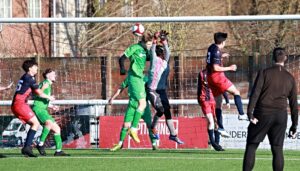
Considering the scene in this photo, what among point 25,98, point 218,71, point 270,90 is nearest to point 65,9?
point 25,98

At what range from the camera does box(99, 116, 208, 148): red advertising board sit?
22.4 metres

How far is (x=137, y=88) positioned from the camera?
1861cm

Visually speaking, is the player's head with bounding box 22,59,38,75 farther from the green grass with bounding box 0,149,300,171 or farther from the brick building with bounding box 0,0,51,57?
the brick building with bounding box 0,0,51,57

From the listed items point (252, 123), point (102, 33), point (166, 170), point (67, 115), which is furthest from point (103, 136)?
point (102, 33)

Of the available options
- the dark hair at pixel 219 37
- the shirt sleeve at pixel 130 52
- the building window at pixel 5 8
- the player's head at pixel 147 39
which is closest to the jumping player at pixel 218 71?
the dark hair at pixel 219 37

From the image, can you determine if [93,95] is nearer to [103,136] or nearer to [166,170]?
[103,136]

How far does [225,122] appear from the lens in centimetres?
2288

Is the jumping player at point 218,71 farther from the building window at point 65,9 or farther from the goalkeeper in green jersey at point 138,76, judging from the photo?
the building window at point 65,9

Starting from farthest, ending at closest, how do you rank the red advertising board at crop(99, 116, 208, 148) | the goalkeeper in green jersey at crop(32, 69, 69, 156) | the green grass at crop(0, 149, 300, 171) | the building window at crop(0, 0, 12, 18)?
the building window at crop(0, 0, 12, 18) < the red advertising board at crop(99, 116, 208, 148) < the goalkeeper in green jersey at crop(32, 69, 69, 156) < the green grass at crop(0, 149, 300, 171)

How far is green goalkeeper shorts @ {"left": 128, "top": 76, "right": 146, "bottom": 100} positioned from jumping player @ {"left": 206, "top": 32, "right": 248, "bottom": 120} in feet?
4.35

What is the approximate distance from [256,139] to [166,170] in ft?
6.70

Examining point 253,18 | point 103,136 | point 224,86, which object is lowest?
point 103,136

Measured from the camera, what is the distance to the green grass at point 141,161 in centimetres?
1510

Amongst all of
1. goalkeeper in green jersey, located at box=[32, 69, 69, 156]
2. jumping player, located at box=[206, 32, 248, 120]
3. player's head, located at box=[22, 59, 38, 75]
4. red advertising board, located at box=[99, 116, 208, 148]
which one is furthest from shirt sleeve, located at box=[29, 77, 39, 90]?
red advertising board, located at box=[99, 116, 208, 148]
